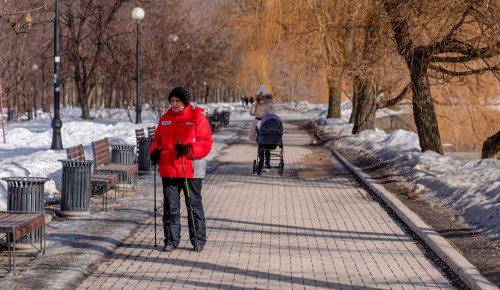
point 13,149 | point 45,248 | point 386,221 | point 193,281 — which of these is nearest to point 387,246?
point 386,221

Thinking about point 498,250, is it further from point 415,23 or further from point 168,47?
point 168,47

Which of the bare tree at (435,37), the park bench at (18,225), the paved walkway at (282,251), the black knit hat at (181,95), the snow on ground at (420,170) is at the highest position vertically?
the bare tree at (435,37)

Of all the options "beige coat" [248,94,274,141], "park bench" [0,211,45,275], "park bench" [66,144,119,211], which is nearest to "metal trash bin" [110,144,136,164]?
"park bench" [66,144,119,211]

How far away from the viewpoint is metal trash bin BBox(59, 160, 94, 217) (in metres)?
12.4

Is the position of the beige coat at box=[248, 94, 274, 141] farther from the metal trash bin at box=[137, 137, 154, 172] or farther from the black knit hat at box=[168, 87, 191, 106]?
the black knit hat at box=[168, 87, 191, 106]

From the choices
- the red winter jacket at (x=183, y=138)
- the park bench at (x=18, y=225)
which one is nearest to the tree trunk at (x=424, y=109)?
the red winter jacket at (x=183, y=138)

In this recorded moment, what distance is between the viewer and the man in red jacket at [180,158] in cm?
1000

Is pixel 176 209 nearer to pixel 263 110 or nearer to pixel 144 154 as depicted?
pixel 144 154

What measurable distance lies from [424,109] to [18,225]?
13465 millimetres

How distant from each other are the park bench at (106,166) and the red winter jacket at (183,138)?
5.36 metres

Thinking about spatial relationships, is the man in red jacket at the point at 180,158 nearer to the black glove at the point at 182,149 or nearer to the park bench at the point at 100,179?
the black glove at the point at 182,149

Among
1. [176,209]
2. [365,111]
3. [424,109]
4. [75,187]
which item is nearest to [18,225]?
[176,209]

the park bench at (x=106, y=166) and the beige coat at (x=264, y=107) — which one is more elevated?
the beige coat at (x=264, y=107)

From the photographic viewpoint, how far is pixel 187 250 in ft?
33.8
